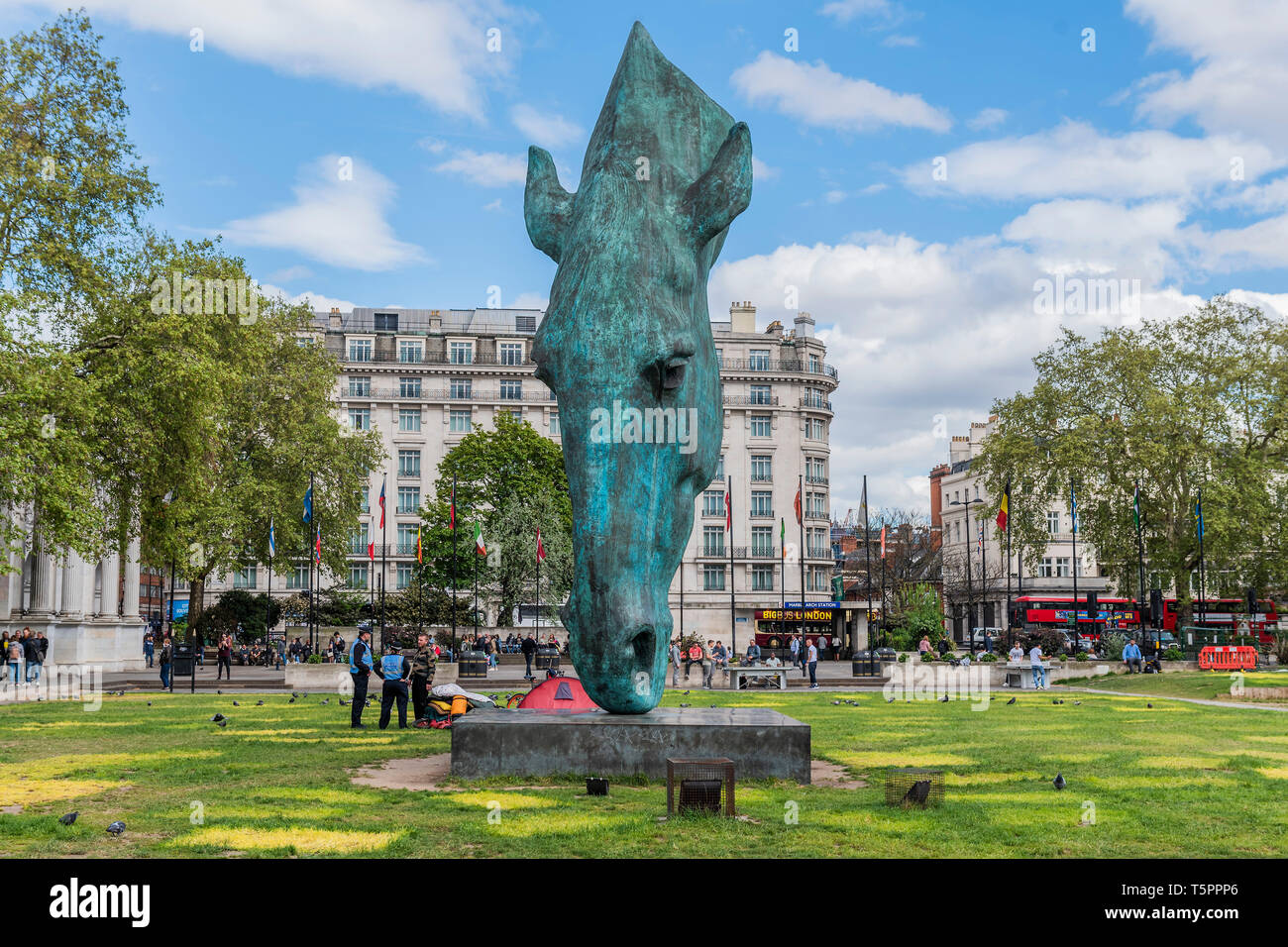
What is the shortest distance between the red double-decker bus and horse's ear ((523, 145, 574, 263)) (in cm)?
4988

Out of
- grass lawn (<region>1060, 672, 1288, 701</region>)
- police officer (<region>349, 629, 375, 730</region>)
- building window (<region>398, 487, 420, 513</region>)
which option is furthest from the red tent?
building window (<region>398, 487, 420, 513</region>)

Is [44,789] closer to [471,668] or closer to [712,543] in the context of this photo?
[471,668]

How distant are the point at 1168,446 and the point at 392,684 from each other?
37.1m

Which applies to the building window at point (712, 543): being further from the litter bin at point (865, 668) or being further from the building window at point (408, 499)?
the litter bin at point (865, 668)

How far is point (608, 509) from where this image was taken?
873 centimetres

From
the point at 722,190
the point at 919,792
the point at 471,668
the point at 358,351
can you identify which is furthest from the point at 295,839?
the point at 358,351

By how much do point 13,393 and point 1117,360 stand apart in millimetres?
41344

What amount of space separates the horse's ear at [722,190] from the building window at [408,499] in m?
66.4

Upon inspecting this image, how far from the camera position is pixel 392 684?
709 inches

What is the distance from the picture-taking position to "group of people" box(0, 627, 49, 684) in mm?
31422

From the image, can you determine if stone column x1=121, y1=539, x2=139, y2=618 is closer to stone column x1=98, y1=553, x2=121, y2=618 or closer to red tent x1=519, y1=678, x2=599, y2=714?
stone column x1=98, y1=553, x2=121, y2=618

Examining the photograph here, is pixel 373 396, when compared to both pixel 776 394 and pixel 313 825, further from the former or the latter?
pixel 313 825

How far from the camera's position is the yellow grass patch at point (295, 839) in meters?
7.56
